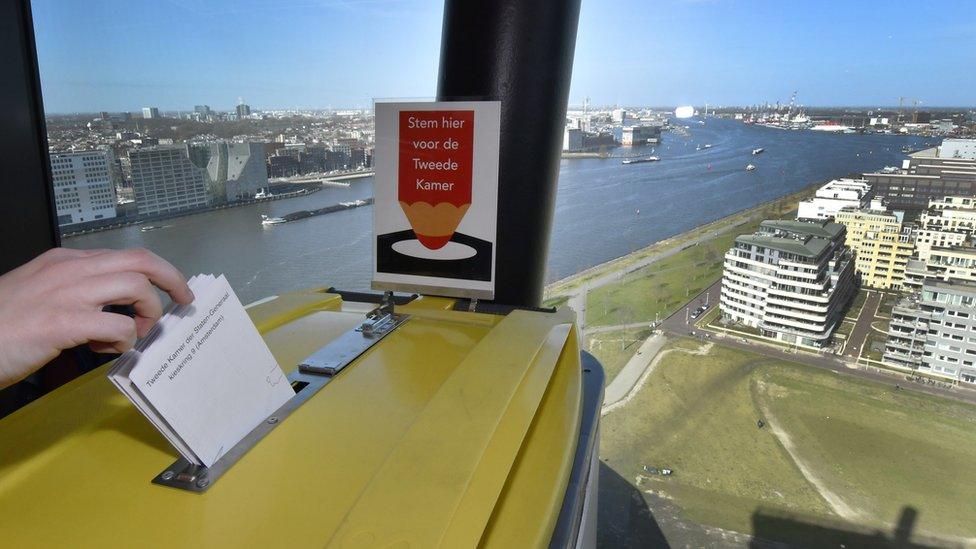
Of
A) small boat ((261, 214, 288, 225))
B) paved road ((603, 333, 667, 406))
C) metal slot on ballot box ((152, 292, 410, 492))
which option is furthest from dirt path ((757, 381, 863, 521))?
small boat ((261, 214, 288, 225))

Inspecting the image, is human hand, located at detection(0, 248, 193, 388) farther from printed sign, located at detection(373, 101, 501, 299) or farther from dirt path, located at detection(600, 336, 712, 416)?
dirt path, located at detection(600, 336, 712, 416)

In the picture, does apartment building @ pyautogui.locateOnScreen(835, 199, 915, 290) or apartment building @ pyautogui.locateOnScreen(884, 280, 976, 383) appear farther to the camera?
apartment building @ pyautogui.locateOnScreen(835, 199, 915, 290)

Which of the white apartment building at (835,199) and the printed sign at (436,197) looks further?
the white apartment building at (835,199)

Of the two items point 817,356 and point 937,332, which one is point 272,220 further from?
point 937,332

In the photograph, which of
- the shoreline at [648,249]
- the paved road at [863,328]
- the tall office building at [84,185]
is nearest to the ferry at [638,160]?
the shoreline at [648,249]

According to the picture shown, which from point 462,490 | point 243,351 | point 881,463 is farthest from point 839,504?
point 243,351

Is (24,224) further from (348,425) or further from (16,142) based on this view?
(348,425)

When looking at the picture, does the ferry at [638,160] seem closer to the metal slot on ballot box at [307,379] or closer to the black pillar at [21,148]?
the metal slot on ballot box at [307,379]

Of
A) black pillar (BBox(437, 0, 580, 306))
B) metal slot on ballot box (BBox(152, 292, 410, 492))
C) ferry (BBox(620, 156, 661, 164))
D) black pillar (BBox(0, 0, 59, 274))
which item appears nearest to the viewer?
metal slot on ballot box (BBox(152, 292, 410, 492))
